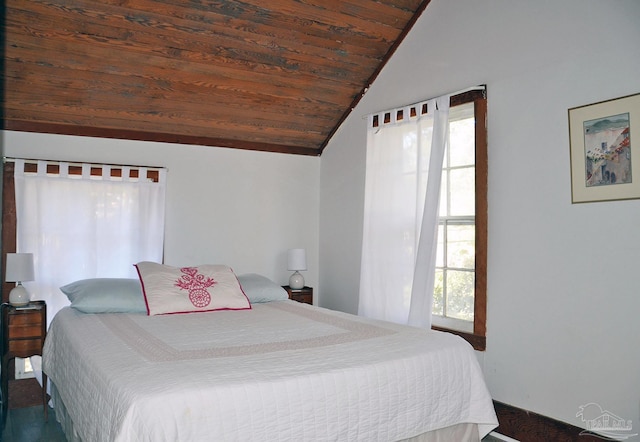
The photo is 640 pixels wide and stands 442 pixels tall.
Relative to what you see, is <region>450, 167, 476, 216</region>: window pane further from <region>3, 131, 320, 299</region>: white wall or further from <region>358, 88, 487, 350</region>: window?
<region>3, 131, 320, 299</region>: white wall

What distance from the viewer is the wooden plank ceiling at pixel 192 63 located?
10.7 ft

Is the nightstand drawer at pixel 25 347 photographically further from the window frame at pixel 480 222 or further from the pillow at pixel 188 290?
the window frame at pixel 480 222

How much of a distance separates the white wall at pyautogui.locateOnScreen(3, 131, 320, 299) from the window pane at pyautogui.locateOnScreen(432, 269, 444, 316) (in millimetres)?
1542

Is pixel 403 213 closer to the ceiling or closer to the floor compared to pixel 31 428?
closer to the ceiling

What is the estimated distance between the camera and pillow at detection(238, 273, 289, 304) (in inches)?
154

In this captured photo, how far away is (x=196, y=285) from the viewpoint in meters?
3.58

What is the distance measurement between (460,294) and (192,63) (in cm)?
242

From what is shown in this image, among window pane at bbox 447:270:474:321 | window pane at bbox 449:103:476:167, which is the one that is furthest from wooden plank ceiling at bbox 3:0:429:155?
window pane at bbox 447:270:474:321

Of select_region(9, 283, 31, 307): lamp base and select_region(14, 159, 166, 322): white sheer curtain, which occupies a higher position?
select_region(14, 159, 166, 322): white sheer curtain

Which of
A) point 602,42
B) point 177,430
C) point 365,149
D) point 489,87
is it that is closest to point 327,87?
point 365,149

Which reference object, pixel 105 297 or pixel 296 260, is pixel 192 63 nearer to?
pixel 105 297

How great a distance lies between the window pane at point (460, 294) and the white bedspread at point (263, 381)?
0.81 metres

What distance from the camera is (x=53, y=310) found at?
152 inches

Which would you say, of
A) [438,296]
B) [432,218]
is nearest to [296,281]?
[438,296]
